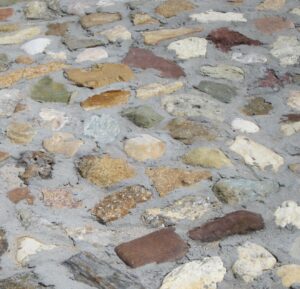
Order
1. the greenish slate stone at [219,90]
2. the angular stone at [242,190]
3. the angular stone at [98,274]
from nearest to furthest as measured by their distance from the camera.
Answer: the angular stone at [98,274], the angular stone at [242,190], the greenish slate stone at [219,90]

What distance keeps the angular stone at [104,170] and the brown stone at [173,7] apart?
1009mm

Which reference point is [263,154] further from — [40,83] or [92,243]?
[40,83]

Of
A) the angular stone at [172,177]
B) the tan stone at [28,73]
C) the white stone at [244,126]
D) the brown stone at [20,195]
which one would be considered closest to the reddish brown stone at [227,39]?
the white stone at [244,126]

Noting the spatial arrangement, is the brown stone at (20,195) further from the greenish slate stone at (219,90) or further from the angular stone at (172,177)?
the greenish slate stone at (219,90)

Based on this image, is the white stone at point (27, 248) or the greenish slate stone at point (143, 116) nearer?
the white stone at point (27, 248)

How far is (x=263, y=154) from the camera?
1.98 meters

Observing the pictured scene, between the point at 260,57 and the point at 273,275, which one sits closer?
the point at 273,275

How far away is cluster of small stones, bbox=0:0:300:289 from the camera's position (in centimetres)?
157

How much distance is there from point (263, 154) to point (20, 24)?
1.20 meters

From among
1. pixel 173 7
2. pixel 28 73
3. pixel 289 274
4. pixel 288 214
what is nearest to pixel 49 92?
pixel 28 73

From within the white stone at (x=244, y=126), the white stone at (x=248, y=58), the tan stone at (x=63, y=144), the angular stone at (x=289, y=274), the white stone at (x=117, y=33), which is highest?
the white stone at (x=117, y=33)

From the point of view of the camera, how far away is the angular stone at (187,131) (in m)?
2.02

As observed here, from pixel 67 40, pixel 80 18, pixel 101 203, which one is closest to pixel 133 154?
pixel 101 203

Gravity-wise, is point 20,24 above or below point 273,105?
above
